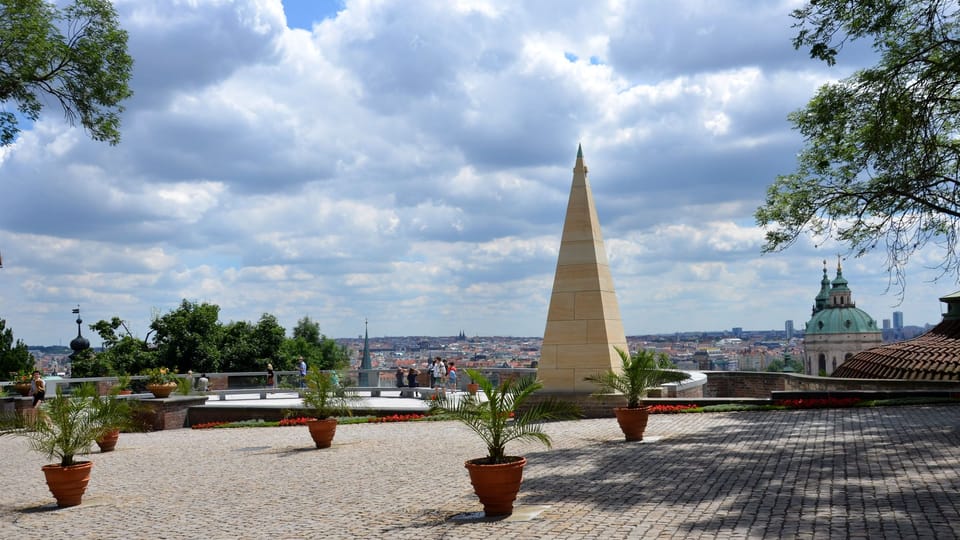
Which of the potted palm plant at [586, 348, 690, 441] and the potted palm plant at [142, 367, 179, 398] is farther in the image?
the potted palm plant at [142, 367, 179, 398]

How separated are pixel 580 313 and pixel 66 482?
1236cm

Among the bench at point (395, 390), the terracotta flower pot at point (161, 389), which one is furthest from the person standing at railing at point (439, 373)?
the terracotta flower pot at point (161, 389)

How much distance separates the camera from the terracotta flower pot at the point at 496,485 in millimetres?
9023

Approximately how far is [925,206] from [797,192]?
12.2ft

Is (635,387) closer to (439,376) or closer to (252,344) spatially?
(439,376)

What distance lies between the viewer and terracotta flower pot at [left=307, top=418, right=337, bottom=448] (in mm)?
16703

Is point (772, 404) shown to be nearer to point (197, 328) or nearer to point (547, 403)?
point (547, 403)

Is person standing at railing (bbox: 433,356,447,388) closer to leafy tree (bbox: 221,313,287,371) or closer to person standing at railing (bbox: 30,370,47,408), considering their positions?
person standing at railing (bbox: 30,370,47,408)

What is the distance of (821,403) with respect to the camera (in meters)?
19.5

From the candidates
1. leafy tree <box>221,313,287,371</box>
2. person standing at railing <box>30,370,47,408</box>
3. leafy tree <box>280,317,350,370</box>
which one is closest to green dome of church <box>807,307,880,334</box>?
leafy tree <box>280,317,350,370</box>

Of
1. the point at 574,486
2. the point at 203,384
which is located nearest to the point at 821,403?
the point at 574,486

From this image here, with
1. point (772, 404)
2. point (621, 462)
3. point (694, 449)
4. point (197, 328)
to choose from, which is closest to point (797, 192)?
point (772, 404)

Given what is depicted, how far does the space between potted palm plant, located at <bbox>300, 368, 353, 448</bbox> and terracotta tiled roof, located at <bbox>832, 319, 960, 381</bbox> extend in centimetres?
1618

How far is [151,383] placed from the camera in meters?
25.5
